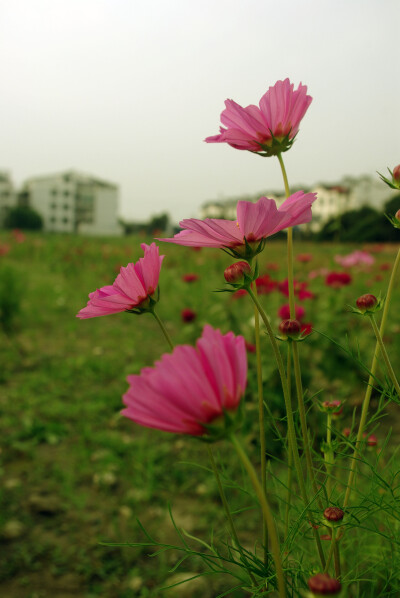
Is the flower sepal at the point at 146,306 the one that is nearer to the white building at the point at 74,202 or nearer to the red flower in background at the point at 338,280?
the red flower in background at the point at 338,280

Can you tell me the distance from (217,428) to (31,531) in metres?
1.07

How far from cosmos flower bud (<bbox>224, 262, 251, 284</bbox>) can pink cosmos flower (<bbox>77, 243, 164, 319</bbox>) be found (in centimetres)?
5

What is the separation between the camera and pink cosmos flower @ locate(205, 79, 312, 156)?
1.33 feet

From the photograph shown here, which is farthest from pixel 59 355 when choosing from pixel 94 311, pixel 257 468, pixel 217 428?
pixel 217 428

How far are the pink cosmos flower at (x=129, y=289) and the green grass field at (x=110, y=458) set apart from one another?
153mm

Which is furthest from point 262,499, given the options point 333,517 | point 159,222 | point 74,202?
point 74,202

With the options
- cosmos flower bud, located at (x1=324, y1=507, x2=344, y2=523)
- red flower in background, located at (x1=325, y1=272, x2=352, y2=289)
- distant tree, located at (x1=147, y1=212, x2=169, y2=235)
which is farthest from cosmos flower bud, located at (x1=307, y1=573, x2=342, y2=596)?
distant tree, located at (x1=147, y1=212, x2=169, y2=235)

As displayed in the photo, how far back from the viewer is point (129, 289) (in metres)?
0.37

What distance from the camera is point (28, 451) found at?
143 cm

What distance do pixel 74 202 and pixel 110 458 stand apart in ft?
110

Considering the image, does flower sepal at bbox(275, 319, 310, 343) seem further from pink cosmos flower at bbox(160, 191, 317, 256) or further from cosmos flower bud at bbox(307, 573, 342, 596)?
cosmos flower bud at bbox(307, 573, 342, 596)

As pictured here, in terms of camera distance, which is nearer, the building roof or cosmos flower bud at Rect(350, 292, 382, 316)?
cosmos flower bud at Rect(350, 292, 382, 316)

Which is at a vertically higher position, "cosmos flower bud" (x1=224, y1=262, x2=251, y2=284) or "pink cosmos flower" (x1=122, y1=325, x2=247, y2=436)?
"cosmos flower bud" (x1=224, y1=262, x2=251, y2=284)

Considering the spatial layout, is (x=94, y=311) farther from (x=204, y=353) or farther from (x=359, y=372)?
(x=359, y=372)
